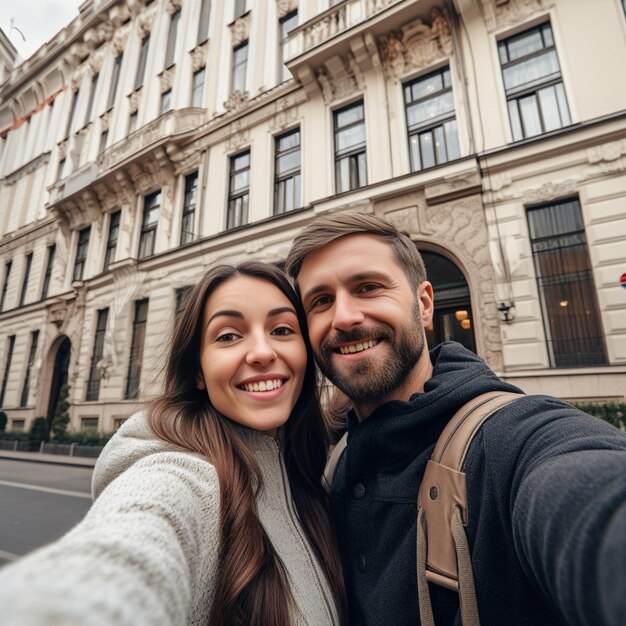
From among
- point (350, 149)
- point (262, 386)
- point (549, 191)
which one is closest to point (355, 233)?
point (262, 386)

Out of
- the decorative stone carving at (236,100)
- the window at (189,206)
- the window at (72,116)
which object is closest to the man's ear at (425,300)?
the window at (189,206)

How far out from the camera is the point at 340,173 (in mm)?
10266

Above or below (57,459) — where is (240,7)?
above

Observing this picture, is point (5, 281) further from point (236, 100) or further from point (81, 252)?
point (236, 100)

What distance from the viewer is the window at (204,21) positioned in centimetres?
1507

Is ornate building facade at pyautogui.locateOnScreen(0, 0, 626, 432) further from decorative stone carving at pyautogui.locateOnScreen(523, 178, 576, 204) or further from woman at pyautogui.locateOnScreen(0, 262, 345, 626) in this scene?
woman at pyautogui.locateOnScreen(0, 262, 345, 626)

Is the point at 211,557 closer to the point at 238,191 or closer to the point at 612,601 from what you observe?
the point at 612,601

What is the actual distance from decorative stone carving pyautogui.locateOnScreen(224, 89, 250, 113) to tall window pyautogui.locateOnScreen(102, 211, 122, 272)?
23.1 feet

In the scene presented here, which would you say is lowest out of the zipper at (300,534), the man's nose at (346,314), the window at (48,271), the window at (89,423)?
the window at (89,423)

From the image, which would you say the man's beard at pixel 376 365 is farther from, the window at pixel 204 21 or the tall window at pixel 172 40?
the tall window at pixel 172 40

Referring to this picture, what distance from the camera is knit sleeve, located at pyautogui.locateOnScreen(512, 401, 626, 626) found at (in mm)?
528

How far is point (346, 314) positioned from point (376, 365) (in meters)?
0.27

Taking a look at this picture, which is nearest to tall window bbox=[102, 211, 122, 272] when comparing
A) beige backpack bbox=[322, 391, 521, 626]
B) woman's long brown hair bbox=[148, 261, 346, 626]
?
woman's long brown hair bbox=[148, 261, 346, 626]

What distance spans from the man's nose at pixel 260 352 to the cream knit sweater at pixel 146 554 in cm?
39
